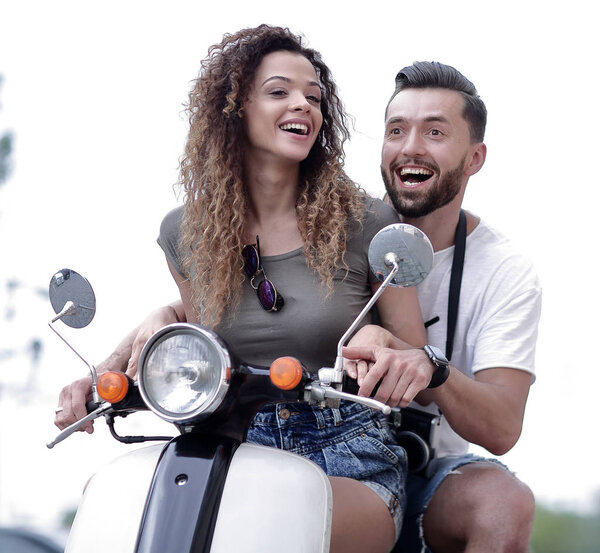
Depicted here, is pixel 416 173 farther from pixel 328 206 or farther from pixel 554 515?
pixel 554 515

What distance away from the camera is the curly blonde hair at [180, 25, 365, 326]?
78.4 inches

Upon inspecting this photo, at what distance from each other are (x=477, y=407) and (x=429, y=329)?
1.41 feet

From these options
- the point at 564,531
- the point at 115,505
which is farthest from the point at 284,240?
the point at 564,531

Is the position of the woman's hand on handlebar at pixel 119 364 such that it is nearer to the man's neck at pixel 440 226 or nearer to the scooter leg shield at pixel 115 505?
the scooter leg shield at pixel 115 505

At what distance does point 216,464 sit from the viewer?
132cm

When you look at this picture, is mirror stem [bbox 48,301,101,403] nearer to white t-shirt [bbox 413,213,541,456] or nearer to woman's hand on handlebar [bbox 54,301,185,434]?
woman's hand on handlebar [bbox 54,301,185,434]

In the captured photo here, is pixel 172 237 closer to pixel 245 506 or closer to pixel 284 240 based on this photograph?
pixel 284 240

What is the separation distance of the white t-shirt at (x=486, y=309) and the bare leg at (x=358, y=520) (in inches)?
23.1

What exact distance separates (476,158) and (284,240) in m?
0.84

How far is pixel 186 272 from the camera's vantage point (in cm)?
221

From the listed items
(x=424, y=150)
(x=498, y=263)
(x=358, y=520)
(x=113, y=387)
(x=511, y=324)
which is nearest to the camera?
(x=113, y=387)

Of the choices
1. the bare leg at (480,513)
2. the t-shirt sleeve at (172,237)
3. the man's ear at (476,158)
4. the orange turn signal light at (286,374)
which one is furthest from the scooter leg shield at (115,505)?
the man's ear at (476,158)

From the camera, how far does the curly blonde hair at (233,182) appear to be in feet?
6.53

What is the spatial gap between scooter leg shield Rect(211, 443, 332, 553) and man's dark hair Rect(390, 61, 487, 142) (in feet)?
4.90
